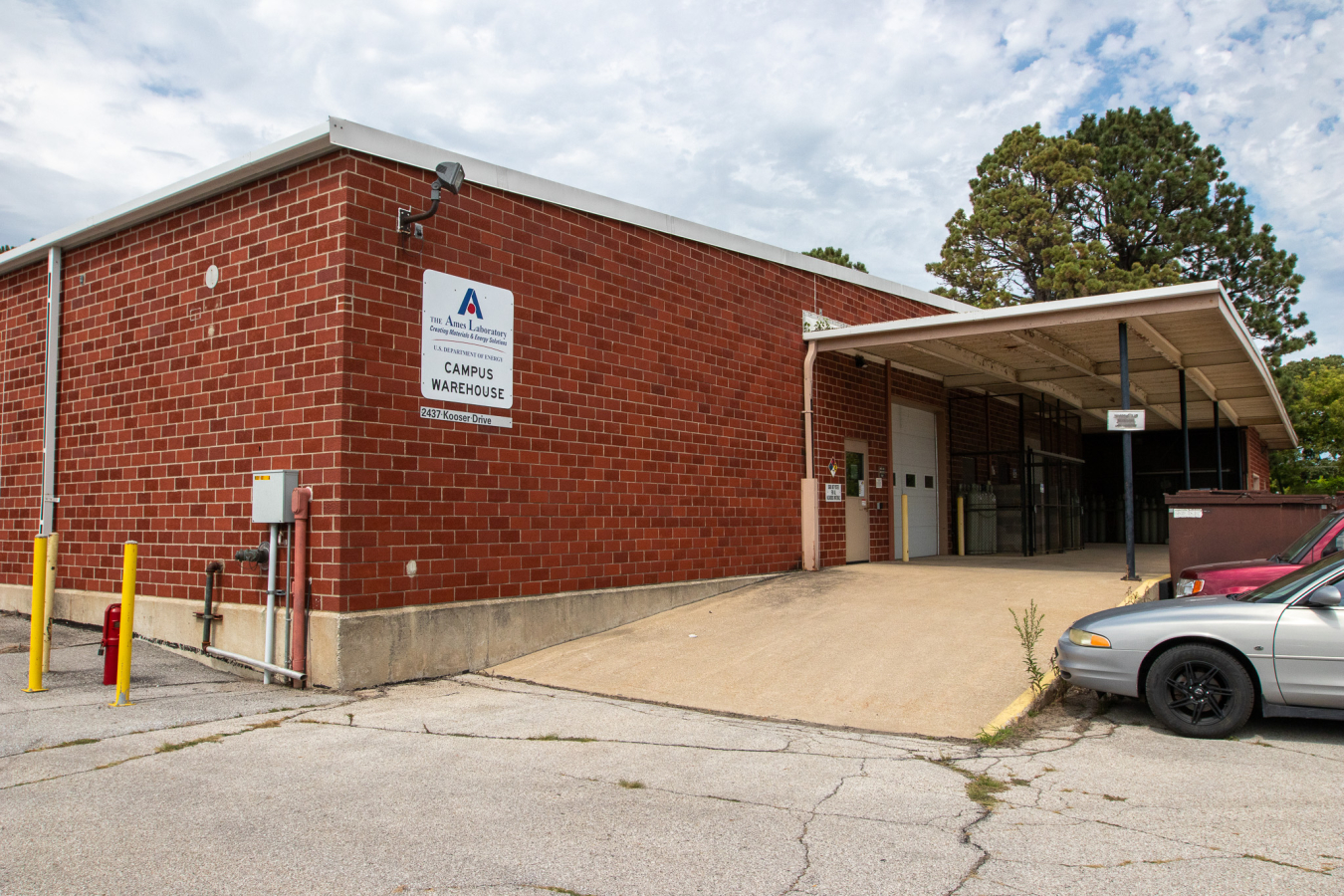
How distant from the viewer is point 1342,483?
3969 cm

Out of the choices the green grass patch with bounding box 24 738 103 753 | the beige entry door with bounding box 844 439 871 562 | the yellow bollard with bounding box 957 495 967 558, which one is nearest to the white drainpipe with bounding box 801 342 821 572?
the beige entry door with bounding box 844 439 871 562

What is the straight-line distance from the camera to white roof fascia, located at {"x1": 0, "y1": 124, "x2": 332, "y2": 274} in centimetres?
877

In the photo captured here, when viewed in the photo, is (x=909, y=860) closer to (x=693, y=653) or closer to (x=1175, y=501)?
(x=693, y=653)

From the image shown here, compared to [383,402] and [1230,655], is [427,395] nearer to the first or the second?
[383,402]

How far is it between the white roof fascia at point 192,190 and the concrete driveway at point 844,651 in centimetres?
523

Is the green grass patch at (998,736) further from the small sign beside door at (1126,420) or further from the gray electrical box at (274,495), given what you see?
the small sign beside door at (1126,420)

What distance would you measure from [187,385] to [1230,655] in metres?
Result: 9.66

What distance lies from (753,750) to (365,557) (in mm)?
4044

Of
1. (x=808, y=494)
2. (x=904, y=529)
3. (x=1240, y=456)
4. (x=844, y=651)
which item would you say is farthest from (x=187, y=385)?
(x=1240, y=456)

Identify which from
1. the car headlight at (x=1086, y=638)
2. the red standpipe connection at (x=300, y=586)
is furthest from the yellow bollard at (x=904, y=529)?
the red standpipe connection at (x=300, y=586)

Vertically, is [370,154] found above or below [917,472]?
above

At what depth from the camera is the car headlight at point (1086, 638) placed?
22.5ft

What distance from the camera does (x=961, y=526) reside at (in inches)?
729

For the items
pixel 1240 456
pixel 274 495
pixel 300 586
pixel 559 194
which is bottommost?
pixel 300 586
